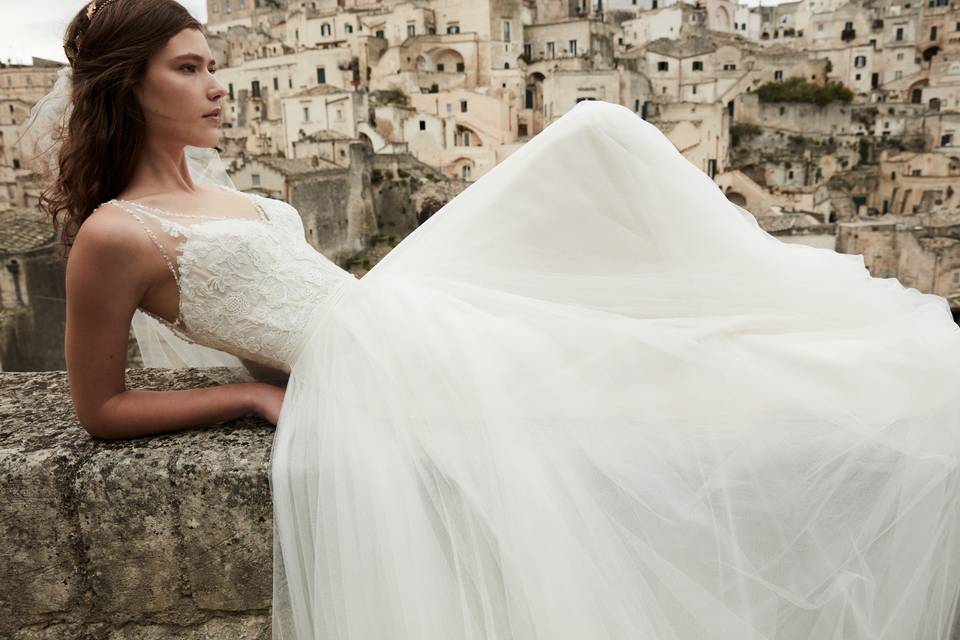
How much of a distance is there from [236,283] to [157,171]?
1.11ft

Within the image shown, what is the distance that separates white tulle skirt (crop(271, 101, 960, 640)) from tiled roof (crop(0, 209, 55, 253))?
10296mm

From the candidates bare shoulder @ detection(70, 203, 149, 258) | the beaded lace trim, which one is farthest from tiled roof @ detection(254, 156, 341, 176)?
bare shoulder @ detection(70, 203, 149, 258)

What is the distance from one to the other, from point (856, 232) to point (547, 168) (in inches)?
813

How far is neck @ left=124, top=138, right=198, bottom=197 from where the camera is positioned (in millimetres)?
1734

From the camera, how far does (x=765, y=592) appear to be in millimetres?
1291

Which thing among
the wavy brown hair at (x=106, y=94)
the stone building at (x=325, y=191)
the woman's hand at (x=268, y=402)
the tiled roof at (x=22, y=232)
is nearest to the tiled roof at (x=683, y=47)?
the stone building at (x=325, y=191)

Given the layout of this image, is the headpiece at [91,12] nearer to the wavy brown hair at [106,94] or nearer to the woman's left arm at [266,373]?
the wavy brown hair at [106,94]

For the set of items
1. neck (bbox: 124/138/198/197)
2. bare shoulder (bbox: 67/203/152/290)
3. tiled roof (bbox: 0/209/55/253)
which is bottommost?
tiled roof (bbox: 0/209/55/253)

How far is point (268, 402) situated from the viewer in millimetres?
1670

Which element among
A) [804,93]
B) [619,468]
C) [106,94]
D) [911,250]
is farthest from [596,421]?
[804,93]

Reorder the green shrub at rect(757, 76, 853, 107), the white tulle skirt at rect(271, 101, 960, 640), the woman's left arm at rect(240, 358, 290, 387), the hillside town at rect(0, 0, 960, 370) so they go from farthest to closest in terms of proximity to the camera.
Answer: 1. the green shrub at rect(757, 76, 853, 107)
2. the hillside town at rect(0, 0, 960, 370)
3. the woman's left arm at rect(240, 358, 290, 387)
4. the white tulle skirt at rect(271, 101, 960, 640)

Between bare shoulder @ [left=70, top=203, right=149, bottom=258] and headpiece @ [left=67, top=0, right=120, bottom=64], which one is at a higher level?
headpiece @ [left=67, top=0, right=120, bottom=64]

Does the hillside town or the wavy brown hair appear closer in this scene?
the wavy brown hair

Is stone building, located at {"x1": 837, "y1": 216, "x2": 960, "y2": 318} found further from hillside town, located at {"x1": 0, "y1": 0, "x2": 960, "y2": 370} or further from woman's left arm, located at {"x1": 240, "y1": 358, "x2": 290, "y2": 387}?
woman's left arm, located at {"x1": 240, "y1": 358, "x2": 290, "y2": 387}
